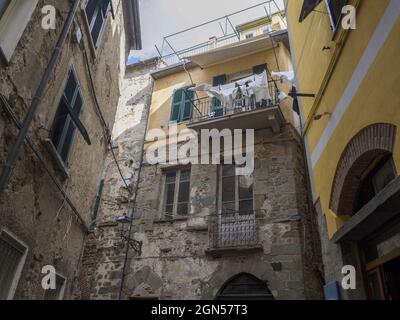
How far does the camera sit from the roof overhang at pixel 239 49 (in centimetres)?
1069

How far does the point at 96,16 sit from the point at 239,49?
523 centimetres

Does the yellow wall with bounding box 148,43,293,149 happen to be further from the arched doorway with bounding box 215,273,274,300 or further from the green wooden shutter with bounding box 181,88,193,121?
the arched doorway with bounding box 215,273,274,300

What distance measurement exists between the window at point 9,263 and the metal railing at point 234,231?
15.2 ft

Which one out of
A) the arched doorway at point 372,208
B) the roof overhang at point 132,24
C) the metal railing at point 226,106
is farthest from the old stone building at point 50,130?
the arched doorway at point 372,208

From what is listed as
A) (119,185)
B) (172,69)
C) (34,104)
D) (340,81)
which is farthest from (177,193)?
(340,81)

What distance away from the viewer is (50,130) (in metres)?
5.56

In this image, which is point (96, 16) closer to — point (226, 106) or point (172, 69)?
point (226, 106)

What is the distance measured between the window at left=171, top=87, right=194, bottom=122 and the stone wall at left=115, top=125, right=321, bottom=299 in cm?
207

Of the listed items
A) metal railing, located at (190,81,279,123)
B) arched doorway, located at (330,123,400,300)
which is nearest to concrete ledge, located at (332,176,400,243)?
arched doorway, located at (330,123,400,300)

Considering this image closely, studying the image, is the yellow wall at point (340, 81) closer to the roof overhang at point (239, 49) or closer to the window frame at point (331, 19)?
the window frame at point (331, 19)

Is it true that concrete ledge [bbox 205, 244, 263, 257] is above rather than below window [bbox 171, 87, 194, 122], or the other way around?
below

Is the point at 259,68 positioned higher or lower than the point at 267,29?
lower

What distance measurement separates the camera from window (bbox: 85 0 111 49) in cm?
688
